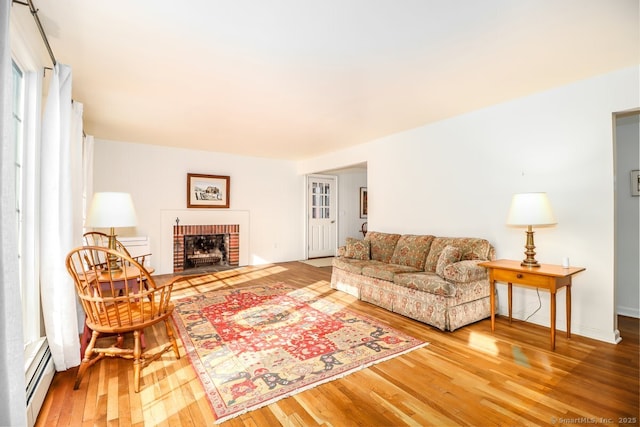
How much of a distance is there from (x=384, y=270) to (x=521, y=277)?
1471 mm

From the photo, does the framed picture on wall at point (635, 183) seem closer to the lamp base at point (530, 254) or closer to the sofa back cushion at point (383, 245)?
the lamp base at point (530, 254)

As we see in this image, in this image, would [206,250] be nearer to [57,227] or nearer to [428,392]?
[57,227]

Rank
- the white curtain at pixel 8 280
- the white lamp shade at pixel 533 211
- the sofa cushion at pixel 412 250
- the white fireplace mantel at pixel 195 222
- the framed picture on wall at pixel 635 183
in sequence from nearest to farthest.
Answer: the white curtain at pixel 8 280 < the white lamp shade at pixel 533 211 < the framed picture on wall at pixel 635 183 < the sofa cushion at pixel 412 250 < the white fireplace mantel at pixel 195 222

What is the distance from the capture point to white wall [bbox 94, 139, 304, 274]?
5.63 meters

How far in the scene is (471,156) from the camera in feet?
13.0

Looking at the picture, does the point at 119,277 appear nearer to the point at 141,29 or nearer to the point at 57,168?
the point at 57,168

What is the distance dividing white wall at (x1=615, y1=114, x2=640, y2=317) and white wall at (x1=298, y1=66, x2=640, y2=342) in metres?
0.99

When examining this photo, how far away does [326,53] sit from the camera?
8.22 feet

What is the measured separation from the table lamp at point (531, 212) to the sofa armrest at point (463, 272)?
449 mm

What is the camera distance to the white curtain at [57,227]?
7.33 ft

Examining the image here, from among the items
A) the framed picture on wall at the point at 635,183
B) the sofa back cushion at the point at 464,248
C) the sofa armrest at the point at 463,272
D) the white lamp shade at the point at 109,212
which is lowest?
the sofa armrest at the point at 463,272

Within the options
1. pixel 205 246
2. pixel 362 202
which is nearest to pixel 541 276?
pixel 205 246

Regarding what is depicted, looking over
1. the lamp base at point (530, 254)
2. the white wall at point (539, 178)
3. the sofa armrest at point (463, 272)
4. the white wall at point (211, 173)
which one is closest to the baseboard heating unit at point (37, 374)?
the sofa armrest at point (463, 272)

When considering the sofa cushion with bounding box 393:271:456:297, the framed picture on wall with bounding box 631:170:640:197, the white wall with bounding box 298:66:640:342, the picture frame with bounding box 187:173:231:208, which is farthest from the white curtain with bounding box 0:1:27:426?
the framed picture on wall with bounding box 631:170:640:197
